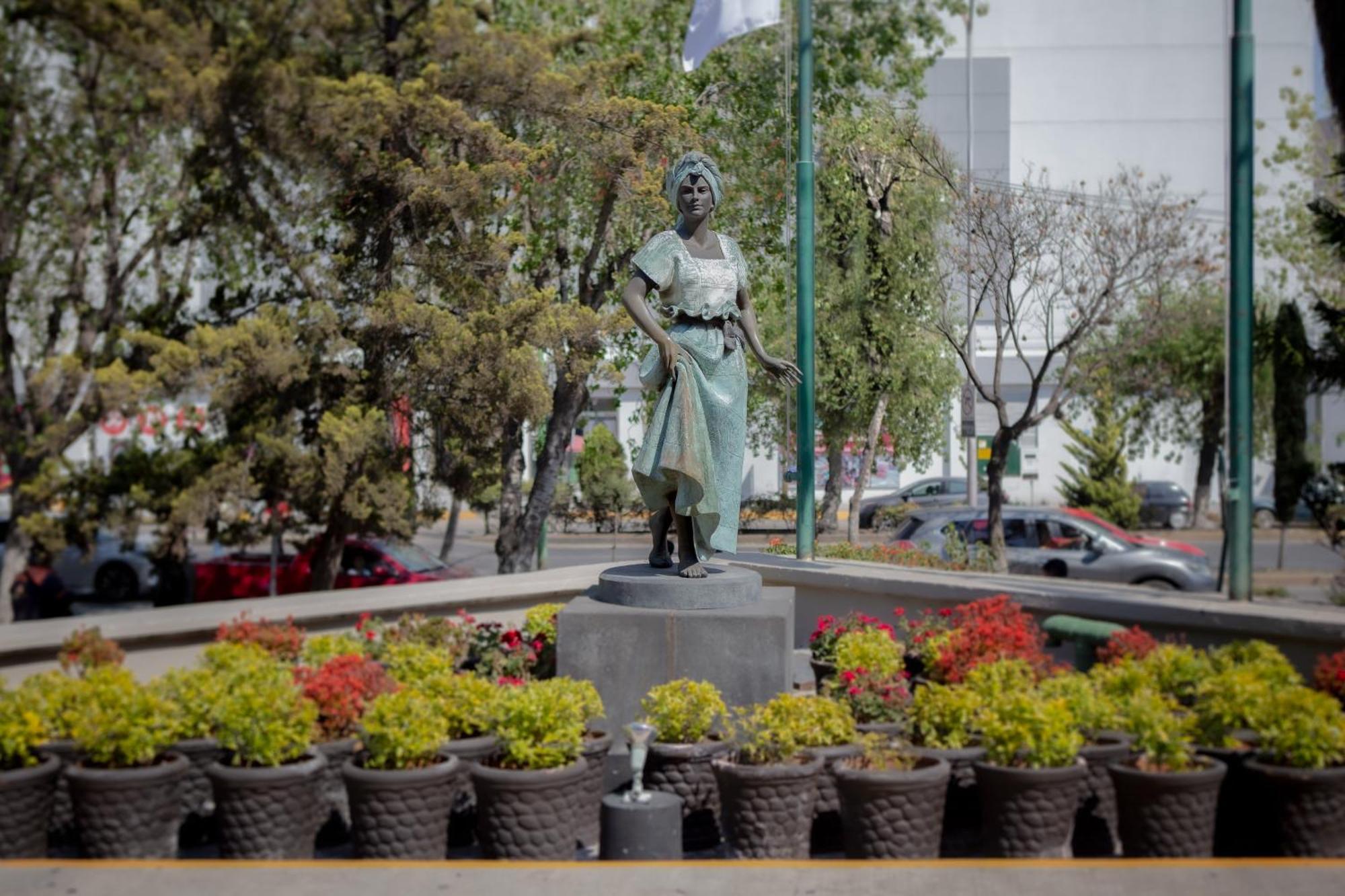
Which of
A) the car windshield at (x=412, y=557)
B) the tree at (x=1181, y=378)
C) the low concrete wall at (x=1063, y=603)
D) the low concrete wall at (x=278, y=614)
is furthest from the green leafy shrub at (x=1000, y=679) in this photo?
the car windshield at (x=412, y=557)

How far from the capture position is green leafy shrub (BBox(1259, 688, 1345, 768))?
204 inches

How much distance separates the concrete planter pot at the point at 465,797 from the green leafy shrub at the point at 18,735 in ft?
5.77

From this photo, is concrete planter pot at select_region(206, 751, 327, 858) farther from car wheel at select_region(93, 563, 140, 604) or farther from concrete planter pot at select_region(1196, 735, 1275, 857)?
car wheel at select_region(93, 563, 140, 604)

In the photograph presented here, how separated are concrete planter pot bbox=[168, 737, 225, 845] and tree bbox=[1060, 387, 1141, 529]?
67.6 ft

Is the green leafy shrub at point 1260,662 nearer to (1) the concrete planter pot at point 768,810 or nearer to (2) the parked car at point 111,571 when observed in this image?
(1) the concrete planter pot at point 768,810

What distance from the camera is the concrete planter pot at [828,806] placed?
18.1 feet

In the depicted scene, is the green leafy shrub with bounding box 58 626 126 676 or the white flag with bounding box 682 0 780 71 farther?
the white flag with bounding box 682 0 780 71

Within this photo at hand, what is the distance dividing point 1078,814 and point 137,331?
10299 millimetres

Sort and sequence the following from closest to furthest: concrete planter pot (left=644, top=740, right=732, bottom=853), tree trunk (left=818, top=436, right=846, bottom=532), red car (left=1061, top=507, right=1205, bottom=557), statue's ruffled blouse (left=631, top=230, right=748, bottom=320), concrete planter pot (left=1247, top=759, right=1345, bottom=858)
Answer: concrete planter pot (left=1247, top=759, right=1345, bottom=858), concrete planter pot (left=644, top=740, right=732, bottom=853), statue's ruffled blouse (left=631, top=230, right=748, bottom=320), red car (left=1061, top=507, right=1205, bottom=557), tree trunk (left=818, top=436, right=846, bottom=532)

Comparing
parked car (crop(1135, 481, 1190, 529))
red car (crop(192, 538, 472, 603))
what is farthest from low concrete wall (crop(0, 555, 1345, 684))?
parked car (crop(1135, 481, 1190, 529))

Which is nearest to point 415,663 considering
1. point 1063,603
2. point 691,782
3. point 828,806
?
point 691,782

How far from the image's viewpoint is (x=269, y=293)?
47.5ft

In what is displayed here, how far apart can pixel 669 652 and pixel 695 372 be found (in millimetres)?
1619

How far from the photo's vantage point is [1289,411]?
13461mm
